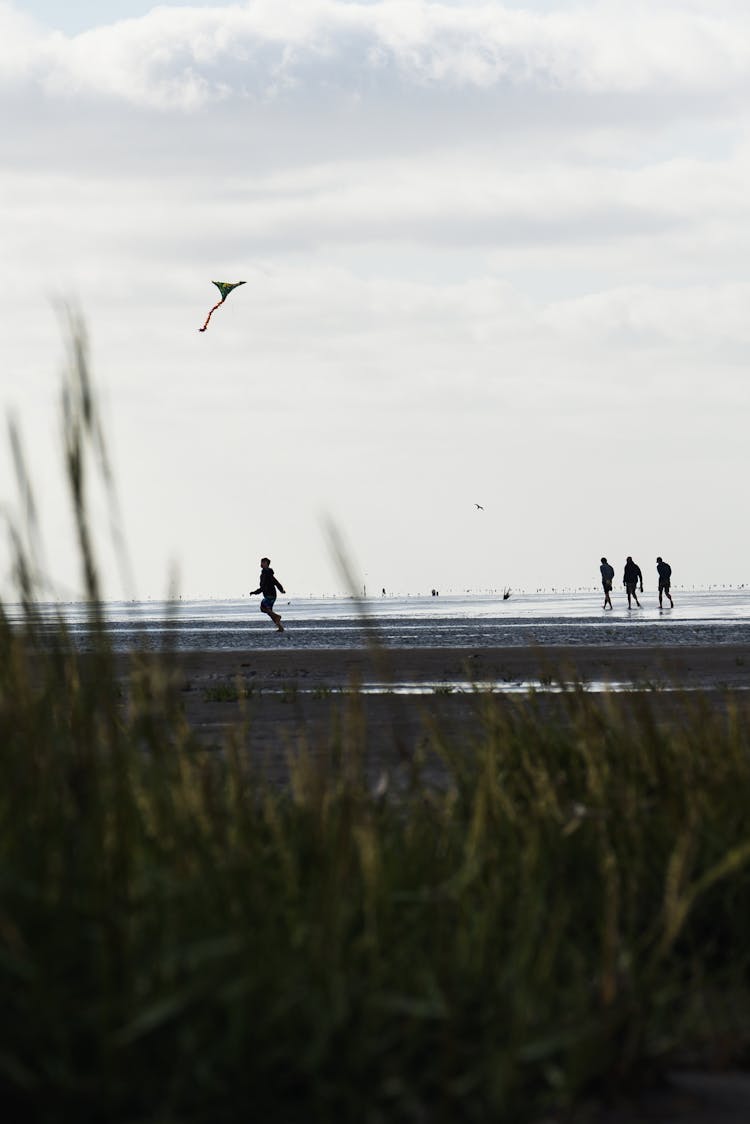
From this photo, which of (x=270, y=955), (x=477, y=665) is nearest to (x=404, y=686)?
(x=477, y=665)

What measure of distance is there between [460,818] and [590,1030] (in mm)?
2165

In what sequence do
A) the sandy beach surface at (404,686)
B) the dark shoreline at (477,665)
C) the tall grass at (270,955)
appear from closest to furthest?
the tall grass at (270,955) < the sandy beach surface at (404,686) < the dark shoreline at (477,665)

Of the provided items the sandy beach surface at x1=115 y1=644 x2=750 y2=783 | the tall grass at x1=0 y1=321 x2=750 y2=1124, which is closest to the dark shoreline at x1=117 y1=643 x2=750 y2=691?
the sandy beach surface at x1=115 y1=644 x2=750 y2=783

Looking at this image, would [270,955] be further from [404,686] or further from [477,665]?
[477,665]

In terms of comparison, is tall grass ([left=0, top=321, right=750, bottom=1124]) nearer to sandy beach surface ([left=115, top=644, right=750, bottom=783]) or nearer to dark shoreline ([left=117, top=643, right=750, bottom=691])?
sandy beach surface ([left=115, top=644, right=750, bottom=783])

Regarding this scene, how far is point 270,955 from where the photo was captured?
10.6ft

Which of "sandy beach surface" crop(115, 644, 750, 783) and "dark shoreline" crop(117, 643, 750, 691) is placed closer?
"sandy beach surface" crop(115, 644, 750, 783)

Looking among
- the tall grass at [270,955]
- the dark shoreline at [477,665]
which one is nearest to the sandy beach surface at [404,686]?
the dark shoreline at [477,665]

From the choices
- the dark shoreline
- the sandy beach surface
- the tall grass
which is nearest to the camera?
the tall grass

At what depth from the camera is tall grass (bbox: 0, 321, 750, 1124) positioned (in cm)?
292

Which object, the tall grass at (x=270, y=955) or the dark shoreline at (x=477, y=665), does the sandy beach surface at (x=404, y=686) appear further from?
the tall grass at (x=270, y=955)

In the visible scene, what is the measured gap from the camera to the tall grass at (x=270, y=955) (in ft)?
9.58

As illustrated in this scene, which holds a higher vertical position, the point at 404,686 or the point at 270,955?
the point at 404,686

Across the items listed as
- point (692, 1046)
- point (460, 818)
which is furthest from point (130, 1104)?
point (460, 818)
